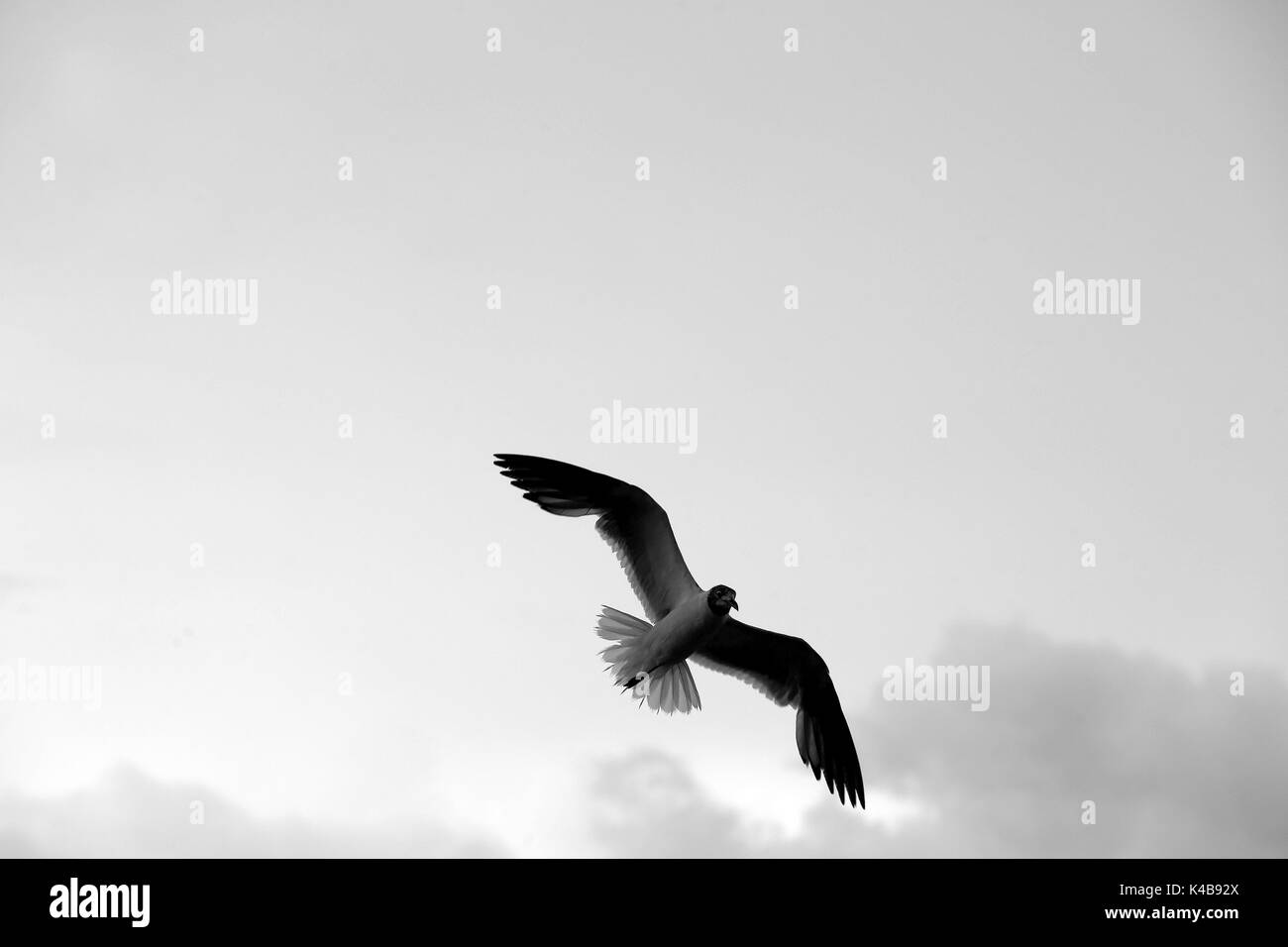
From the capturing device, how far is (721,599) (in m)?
10.4

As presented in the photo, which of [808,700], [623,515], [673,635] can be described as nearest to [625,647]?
[673,635]

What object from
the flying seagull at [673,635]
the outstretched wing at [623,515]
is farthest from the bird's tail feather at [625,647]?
the outstretched wing at [623,515]

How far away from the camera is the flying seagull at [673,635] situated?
10680mm

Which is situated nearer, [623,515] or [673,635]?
[673,635]

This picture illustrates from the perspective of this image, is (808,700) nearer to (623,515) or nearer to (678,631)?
(678,631)

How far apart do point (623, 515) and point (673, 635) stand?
4.14ft

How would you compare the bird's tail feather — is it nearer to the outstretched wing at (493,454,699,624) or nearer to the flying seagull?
the flying seagull

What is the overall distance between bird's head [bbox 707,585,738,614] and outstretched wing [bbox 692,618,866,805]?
1437 mm

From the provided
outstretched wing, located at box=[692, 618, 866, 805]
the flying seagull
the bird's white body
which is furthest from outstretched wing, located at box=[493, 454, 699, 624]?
outstretched wing, located at box=[692, 618, 866, 805]
